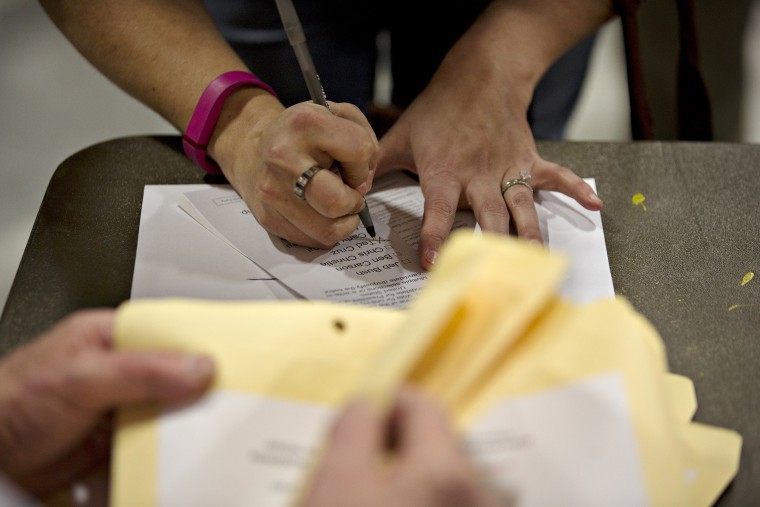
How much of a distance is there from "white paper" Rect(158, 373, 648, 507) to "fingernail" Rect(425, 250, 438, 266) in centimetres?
30

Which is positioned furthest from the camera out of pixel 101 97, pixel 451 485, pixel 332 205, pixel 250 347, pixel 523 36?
pixel 101 97

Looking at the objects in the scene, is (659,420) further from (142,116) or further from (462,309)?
(142,116)

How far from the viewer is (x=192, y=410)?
1.47 feet

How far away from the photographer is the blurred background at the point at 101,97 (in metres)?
1.75

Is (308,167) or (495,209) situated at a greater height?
(308,167)

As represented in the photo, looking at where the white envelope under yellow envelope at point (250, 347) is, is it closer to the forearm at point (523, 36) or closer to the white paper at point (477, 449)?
the white paper at point (477, 449)

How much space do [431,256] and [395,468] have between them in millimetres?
388

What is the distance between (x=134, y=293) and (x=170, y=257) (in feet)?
0.20

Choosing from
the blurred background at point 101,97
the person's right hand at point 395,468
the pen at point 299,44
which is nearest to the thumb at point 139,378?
the person's right hand at point 395,468

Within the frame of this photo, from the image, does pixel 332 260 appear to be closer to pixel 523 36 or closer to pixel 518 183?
pixel 518 183

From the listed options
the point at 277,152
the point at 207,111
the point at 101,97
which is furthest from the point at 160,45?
the point at 101,97

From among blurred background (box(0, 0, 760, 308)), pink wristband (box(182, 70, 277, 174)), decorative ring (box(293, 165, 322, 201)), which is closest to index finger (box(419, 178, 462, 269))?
decorative ring (box(293, 165, 322, 201))

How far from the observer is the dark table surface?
657 mm

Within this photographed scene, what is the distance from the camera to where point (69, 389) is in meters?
0.44
